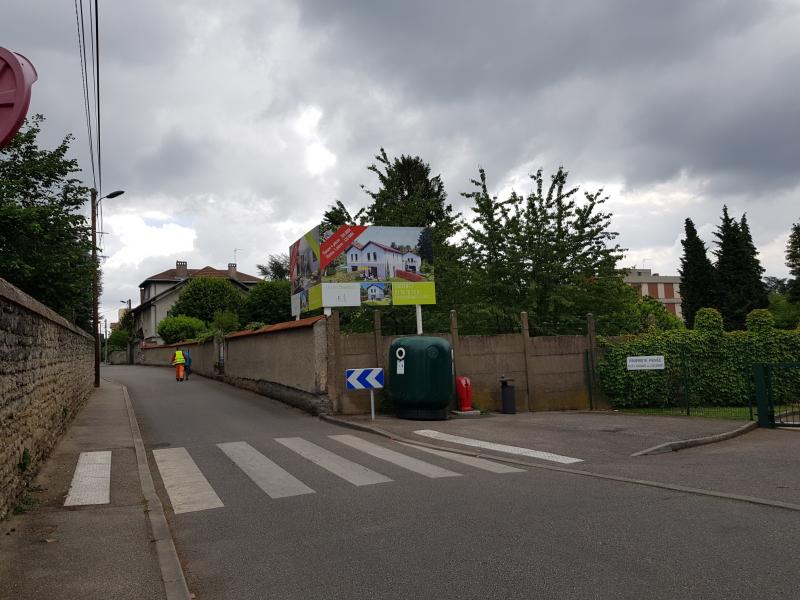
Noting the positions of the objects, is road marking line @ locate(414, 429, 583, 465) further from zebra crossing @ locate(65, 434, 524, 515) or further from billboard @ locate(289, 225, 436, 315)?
billboard @ locate(289, 225, 436, 315)

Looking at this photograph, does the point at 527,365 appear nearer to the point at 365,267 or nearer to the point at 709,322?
the point at 365,267

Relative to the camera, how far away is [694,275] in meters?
60.7

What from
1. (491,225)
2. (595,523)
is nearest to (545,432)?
(595,523)

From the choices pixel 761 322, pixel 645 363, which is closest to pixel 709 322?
pixel 761 322

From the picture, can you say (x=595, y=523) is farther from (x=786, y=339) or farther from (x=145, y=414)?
(x=786, y=339)

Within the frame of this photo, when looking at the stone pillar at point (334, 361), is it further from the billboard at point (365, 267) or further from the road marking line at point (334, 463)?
the road marking line at point (334, 463)

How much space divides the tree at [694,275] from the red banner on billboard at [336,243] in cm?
4968

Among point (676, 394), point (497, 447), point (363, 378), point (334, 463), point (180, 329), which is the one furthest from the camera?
point (180, 329)

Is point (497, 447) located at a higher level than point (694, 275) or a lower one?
lower

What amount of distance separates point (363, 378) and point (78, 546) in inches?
352

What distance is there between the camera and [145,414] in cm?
1620

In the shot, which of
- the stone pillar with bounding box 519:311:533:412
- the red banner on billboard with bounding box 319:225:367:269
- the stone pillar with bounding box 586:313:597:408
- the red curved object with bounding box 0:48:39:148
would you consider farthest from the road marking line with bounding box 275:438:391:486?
the stone pillar with bounding box 586:313:597:408

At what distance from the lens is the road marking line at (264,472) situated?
24.3ft

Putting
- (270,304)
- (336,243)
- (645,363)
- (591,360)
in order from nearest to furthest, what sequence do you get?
(645,363) → (591,360) → (336,243) → (270,304)
